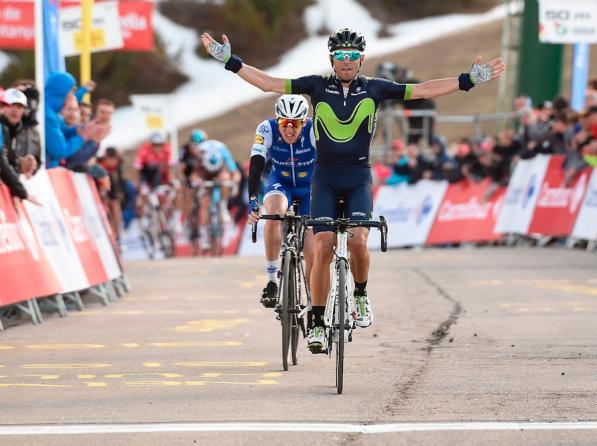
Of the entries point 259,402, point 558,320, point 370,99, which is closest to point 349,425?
point 259,402

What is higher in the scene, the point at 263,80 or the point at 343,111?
the point at 263,80

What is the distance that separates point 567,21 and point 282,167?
14.7m

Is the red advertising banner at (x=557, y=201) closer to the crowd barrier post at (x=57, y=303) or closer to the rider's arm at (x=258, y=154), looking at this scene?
the crowd barrier post at (x=57, y=303)

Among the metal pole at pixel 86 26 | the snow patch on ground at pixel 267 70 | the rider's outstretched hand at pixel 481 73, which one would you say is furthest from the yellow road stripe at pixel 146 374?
the snow patch on ground at pixel 267 70

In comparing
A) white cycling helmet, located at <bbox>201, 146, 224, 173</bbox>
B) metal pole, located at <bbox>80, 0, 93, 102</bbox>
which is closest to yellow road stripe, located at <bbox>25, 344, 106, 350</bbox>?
metal pole, located at <bbox>80, 0, 93, 102</bbox>

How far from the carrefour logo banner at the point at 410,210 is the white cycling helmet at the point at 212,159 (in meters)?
3.52

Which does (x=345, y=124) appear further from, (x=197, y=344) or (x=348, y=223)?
(x=197, y=344)

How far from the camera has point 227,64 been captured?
10.1m

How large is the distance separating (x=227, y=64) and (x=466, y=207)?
18132mm

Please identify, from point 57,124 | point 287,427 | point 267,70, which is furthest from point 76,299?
point 267,70

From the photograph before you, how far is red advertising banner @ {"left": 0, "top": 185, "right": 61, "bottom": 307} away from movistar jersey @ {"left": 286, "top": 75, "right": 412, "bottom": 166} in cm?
402

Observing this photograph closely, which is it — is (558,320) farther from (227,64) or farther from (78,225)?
(78,225)

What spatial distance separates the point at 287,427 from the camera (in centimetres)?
748

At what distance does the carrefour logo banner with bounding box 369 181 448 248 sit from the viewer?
28016 mm
